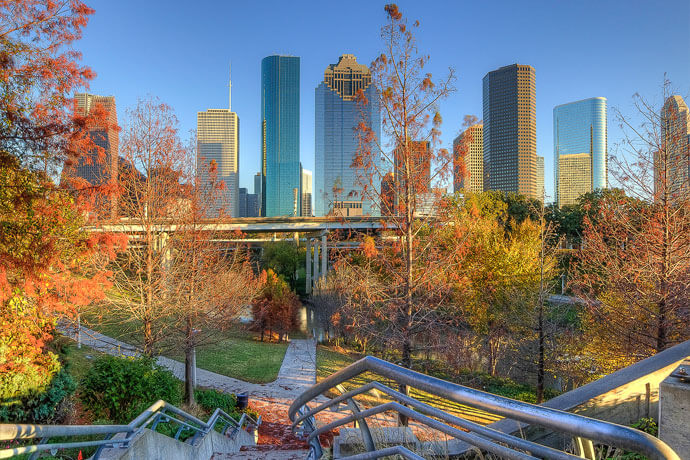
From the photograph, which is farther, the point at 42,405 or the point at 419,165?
the point at 419,165

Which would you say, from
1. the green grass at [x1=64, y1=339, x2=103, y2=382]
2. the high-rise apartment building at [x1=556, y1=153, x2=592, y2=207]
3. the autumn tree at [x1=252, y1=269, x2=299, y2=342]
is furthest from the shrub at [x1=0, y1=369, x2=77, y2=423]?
the high-rise apartment building at [x1=556, y1=153, x2=592, y2=207]

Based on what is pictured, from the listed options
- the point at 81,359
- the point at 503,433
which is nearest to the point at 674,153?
the point at 503,433

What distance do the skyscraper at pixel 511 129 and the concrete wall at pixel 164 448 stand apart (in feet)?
332

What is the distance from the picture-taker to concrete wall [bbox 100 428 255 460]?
3.65 m

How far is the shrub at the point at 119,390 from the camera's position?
6.87 m

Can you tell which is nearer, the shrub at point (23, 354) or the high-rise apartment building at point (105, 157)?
the shrub at point (23, 354)

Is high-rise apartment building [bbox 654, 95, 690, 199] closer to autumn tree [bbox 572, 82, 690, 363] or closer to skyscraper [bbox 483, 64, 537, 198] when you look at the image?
autumn tree [bbox 572, 82, 690, 363]

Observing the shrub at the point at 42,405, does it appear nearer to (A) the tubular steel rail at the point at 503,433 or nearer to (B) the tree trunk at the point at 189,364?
(B) the tree trunk at the point at 189,364

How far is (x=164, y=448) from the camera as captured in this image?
4695 millimetres

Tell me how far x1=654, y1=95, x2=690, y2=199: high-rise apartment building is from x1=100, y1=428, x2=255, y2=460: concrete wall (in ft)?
34.5

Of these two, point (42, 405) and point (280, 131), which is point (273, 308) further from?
point (280, 131)

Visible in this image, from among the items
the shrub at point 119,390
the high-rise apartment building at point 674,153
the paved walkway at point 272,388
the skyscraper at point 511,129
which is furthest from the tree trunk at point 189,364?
the skyscraper at point 511,129

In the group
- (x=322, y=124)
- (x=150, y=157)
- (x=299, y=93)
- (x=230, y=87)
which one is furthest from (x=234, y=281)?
(x=299, y=93)

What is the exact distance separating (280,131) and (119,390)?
185m
